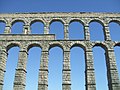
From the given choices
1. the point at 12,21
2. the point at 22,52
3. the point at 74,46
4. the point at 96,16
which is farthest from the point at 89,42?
the point at 12,21

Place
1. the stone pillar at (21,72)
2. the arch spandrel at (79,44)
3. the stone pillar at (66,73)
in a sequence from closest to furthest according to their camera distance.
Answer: the stone pillar at (66,73)
the stone pillar at (21,72)
the arch spandrel at (79,44)

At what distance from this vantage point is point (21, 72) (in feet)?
73.4

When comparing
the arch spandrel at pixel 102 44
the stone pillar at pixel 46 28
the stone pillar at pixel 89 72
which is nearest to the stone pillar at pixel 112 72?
the arch spandrel at pixel 102 44

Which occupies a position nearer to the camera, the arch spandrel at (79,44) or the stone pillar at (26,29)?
the arch spandrel at (79,44)

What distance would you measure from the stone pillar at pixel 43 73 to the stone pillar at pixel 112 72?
6.59 m

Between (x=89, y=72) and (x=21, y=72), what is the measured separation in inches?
278

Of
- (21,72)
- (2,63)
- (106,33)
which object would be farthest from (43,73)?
(106,33)

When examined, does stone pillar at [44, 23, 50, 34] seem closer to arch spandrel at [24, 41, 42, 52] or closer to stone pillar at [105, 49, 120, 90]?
arch spandrel at [24, 41, 42, 52]

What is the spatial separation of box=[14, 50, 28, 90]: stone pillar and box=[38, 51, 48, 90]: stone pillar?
1.80 meters

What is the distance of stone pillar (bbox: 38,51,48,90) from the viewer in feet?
71.0

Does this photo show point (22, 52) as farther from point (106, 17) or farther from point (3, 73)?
point (106, 17)

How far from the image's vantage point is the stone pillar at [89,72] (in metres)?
21.5

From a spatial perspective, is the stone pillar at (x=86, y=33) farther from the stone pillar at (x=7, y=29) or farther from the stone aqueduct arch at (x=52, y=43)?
Result: the stone pillar at (x=7, y=29)

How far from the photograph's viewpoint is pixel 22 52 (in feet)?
77.4
